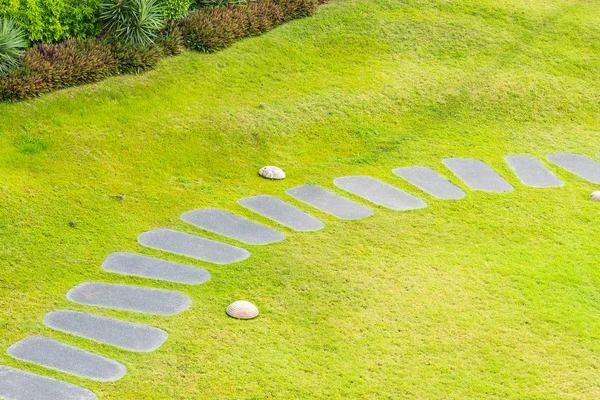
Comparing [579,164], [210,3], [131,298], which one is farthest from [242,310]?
[210,3]

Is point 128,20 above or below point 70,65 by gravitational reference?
above

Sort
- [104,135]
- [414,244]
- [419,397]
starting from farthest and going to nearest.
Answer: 1. [104,135]
2. [414,244]
3. [419,397]

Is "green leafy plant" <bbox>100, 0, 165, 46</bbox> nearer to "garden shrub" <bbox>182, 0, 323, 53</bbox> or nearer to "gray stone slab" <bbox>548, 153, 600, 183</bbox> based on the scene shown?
"garden shrub" <bbox>182, 0, 323, 53</bbox>

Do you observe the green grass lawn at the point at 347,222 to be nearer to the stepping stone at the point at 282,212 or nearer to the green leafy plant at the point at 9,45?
the stepping stone at the point at 282,212

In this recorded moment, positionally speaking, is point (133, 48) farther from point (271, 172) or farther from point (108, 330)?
point (108, 330)

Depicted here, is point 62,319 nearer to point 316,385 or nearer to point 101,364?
point 101,364

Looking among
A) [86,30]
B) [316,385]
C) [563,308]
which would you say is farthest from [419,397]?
[86,30]
